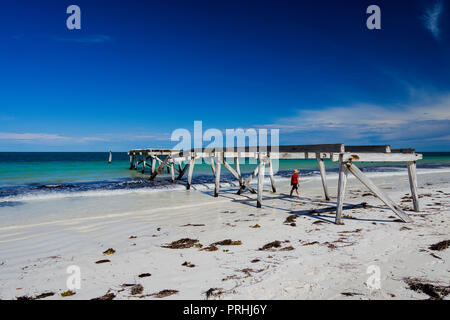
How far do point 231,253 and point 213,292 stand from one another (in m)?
1.76

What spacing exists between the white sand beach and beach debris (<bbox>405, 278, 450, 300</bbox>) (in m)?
0.09

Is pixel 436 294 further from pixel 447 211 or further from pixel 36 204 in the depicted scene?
pixel 36 204

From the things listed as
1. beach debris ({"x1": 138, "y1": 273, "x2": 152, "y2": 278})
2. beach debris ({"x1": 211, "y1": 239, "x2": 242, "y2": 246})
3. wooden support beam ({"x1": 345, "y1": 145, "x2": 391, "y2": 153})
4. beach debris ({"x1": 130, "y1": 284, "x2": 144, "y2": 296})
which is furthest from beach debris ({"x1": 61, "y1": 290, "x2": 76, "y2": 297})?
wooden support beam ({"x1": 345, "y1": 145, "x2": 391, "y2": 153})

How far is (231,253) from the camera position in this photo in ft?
18.9

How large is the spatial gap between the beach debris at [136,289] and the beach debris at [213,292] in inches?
40.2

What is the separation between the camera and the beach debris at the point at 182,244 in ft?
20.6

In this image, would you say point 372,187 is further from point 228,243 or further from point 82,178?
point 82,178

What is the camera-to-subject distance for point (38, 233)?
798 centimetres

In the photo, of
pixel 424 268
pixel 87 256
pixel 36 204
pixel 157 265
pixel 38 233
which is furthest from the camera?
pixel 36 204

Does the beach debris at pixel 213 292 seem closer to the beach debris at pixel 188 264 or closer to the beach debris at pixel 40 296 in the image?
the beach debris at pixel 188 264

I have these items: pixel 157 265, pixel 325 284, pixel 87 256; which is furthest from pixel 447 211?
pixel 87 256

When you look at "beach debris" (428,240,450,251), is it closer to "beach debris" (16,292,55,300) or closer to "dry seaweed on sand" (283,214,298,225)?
"dry seaweed on sand" (283,214,298,225)

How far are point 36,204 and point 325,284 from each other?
45.9 feet
